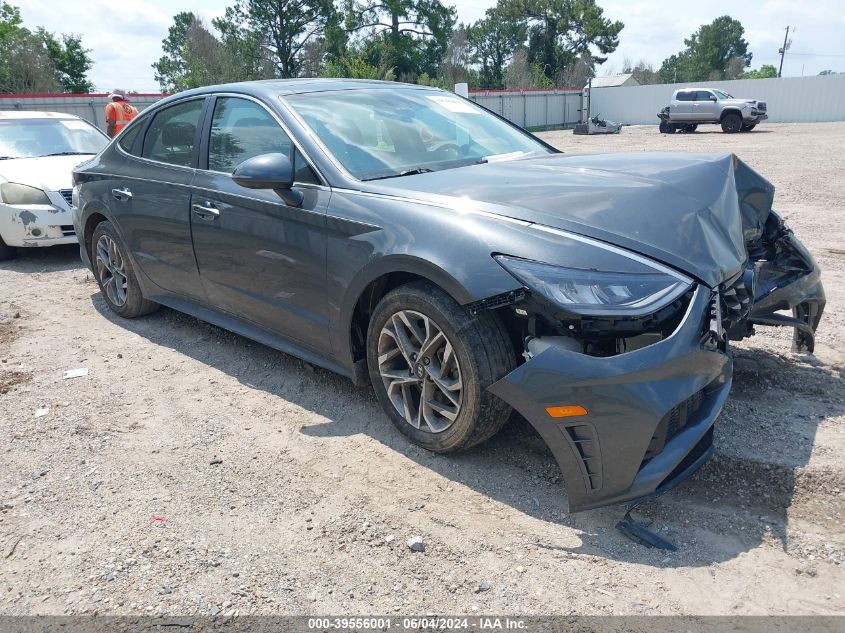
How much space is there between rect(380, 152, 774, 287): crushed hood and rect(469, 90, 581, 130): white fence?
113ft

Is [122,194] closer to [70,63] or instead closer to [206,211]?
[206,211]

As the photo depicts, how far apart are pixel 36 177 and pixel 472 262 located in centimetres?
672

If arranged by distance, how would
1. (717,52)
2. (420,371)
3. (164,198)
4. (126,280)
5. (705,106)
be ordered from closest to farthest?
(420,371), (164,198), (126,280), (705,106), (717,52)

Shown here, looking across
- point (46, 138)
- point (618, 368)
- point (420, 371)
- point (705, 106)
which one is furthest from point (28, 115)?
point (705, 106)

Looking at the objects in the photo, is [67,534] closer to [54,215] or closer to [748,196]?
[748,196]

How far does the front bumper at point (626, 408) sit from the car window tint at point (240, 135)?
1976 millimetres

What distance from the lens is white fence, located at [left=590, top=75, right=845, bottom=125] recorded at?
3766 centimetres

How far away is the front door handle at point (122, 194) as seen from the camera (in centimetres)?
482

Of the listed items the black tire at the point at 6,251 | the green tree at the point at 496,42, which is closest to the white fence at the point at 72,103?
the black tire at the point at 6,251

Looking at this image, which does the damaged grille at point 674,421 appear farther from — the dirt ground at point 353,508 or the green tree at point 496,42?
the green tree at point 496,42

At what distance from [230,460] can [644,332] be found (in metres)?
2.01

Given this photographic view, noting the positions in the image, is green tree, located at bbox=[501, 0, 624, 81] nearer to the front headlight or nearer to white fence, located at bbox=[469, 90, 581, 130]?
white fence, located at bbox=[469, 90, 581, 130]

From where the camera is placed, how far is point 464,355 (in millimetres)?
2855

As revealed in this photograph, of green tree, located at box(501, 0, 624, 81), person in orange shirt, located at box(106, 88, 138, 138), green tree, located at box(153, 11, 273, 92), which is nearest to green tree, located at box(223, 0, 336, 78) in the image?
green tree, located at box(153, 11, 273, 92)
